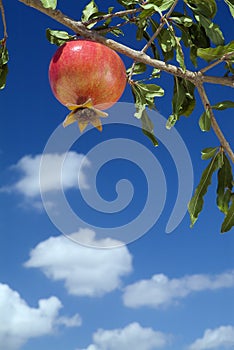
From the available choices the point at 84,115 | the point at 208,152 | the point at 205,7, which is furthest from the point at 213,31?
the point at 84,115

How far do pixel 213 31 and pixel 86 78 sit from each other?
653mm

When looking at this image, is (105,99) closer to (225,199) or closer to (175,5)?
(175,5)

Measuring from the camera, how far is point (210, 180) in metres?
2.84

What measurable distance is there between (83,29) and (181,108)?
0.74m

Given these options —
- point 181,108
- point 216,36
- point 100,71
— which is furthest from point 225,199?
point 100,71

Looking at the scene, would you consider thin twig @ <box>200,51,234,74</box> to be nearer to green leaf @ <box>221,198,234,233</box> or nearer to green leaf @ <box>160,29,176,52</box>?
green leaf @ <box>160,29,176,52</box>

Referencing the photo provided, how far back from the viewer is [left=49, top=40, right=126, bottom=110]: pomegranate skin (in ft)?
7.29

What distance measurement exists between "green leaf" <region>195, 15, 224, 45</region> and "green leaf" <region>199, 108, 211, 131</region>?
30 centimetres

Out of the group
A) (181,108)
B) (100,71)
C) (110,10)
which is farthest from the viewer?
(181,108)

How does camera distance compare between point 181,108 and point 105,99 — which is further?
point 181,108

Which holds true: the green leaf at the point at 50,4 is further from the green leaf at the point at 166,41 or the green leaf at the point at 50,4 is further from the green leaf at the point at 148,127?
the green leaf at the point at 148,127

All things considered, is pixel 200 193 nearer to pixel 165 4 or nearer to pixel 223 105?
pixel 223 105

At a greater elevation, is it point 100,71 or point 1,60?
point 1,60

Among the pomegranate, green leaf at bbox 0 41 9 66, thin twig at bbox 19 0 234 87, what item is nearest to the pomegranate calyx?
the pomegranate
